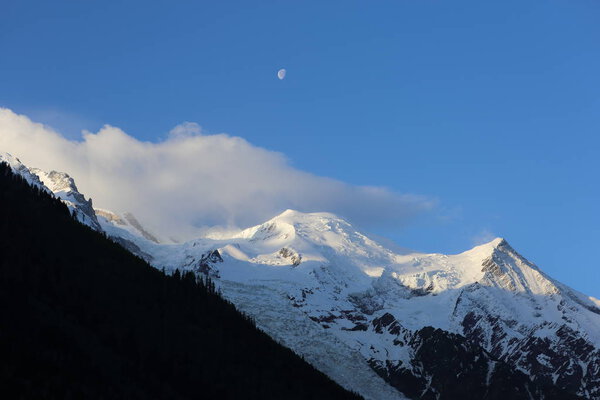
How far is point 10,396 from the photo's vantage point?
16850cm

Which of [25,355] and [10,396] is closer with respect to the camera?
[10,396]

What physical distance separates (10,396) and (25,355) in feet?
97.0

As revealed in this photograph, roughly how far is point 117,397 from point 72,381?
10.6 m

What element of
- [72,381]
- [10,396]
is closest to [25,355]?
[72,381]

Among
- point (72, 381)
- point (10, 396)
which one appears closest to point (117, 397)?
point (72, 381)

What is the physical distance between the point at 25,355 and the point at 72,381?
13.0m

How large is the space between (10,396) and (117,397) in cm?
3250

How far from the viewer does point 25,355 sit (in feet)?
648

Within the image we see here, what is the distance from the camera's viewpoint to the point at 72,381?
192500 mm

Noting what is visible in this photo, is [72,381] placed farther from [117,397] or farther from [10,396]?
[10,396]

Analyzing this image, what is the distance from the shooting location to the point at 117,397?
19725 cm

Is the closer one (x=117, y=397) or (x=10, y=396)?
(x=10, y=396)

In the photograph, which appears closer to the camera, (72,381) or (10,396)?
(10,396)
